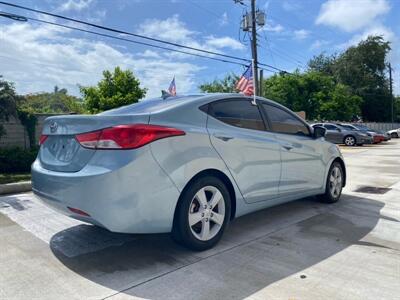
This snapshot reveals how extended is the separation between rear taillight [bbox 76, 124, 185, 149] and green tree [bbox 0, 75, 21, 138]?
727 cm

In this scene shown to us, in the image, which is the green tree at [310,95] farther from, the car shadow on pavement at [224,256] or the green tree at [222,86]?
the car shadow on pavement at [224,256]

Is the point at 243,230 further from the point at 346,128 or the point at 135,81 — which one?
the point at 346,128

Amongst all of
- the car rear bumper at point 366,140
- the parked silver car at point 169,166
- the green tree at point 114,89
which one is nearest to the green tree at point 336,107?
the car rear bumper at point 366,140

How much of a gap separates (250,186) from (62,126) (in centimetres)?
199

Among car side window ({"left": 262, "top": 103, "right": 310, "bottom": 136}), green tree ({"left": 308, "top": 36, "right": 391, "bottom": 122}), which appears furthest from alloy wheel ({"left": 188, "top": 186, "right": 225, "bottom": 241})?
green tree ({"left": 308, "top": 36, "right": 391, "bottom": 122})

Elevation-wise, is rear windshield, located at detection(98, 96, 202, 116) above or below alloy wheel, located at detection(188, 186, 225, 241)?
above

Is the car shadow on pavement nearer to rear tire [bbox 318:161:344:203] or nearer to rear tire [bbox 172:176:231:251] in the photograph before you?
rear tire [bbox 172:176:231:251]

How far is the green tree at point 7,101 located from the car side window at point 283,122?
7.45 metres

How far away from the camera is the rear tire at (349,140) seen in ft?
71.8

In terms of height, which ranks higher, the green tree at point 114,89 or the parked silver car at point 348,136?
the green tree at point 114,89

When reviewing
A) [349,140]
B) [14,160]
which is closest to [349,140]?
[349,140]

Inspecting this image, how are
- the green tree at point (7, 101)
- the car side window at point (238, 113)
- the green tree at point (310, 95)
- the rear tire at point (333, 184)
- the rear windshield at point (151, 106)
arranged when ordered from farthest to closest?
the green tree at point (310, 95)
the green tree at point (7, 101)
the rear tire at point (333, 184)
the car side window at point (238, 113)
the rear windshield at point (151, 106)

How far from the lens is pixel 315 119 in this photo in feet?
118

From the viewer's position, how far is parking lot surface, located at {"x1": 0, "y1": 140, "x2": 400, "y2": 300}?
2.66 meters
